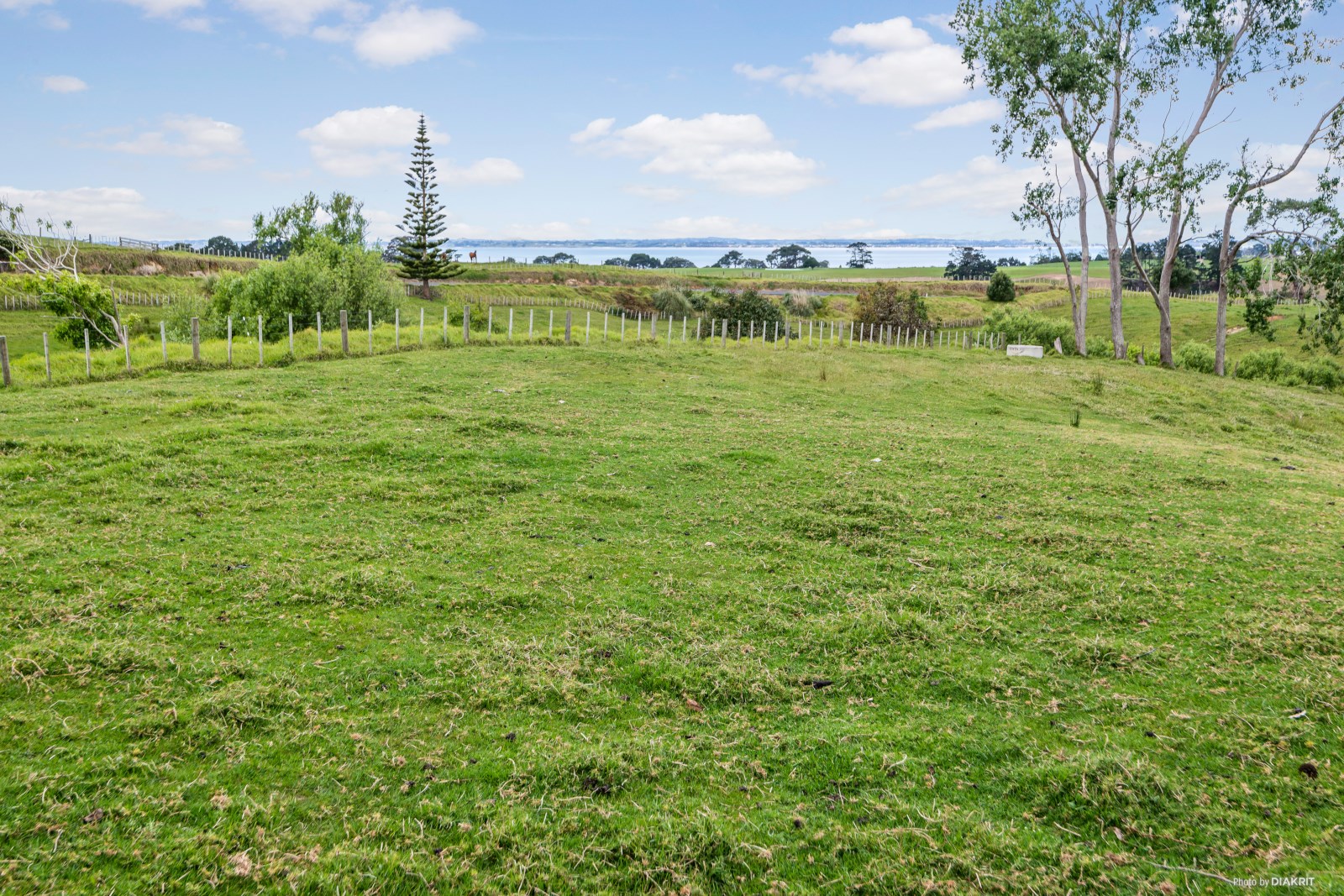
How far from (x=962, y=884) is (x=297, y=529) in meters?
6.77

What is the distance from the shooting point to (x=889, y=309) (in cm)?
6244

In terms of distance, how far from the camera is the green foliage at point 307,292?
35.0m

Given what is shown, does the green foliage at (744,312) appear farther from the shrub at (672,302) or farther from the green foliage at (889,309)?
the shrub at (672,302)

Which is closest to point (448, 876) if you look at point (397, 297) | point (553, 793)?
point (553, 793)

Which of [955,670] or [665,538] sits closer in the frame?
[955,670]

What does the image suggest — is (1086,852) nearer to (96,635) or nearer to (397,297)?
(96,635)

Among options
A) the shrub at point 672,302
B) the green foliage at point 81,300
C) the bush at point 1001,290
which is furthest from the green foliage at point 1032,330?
the green foliage at point 81,300

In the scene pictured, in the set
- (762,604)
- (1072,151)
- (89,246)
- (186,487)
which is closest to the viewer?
(762,604)

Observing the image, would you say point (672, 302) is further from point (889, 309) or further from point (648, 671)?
point (648, 671)

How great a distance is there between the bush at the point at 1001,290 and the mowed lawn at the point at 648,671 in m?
96.2

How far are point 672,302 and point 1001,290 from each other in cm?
4445

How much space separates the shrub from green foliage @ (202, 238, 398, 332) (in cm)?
4433

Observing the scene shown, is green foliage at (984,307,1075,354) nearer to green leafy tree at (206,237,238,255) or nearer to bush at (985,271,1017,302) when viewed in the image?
bush at (985,271,1017,302)

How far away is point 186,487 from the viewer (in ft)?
29.5
